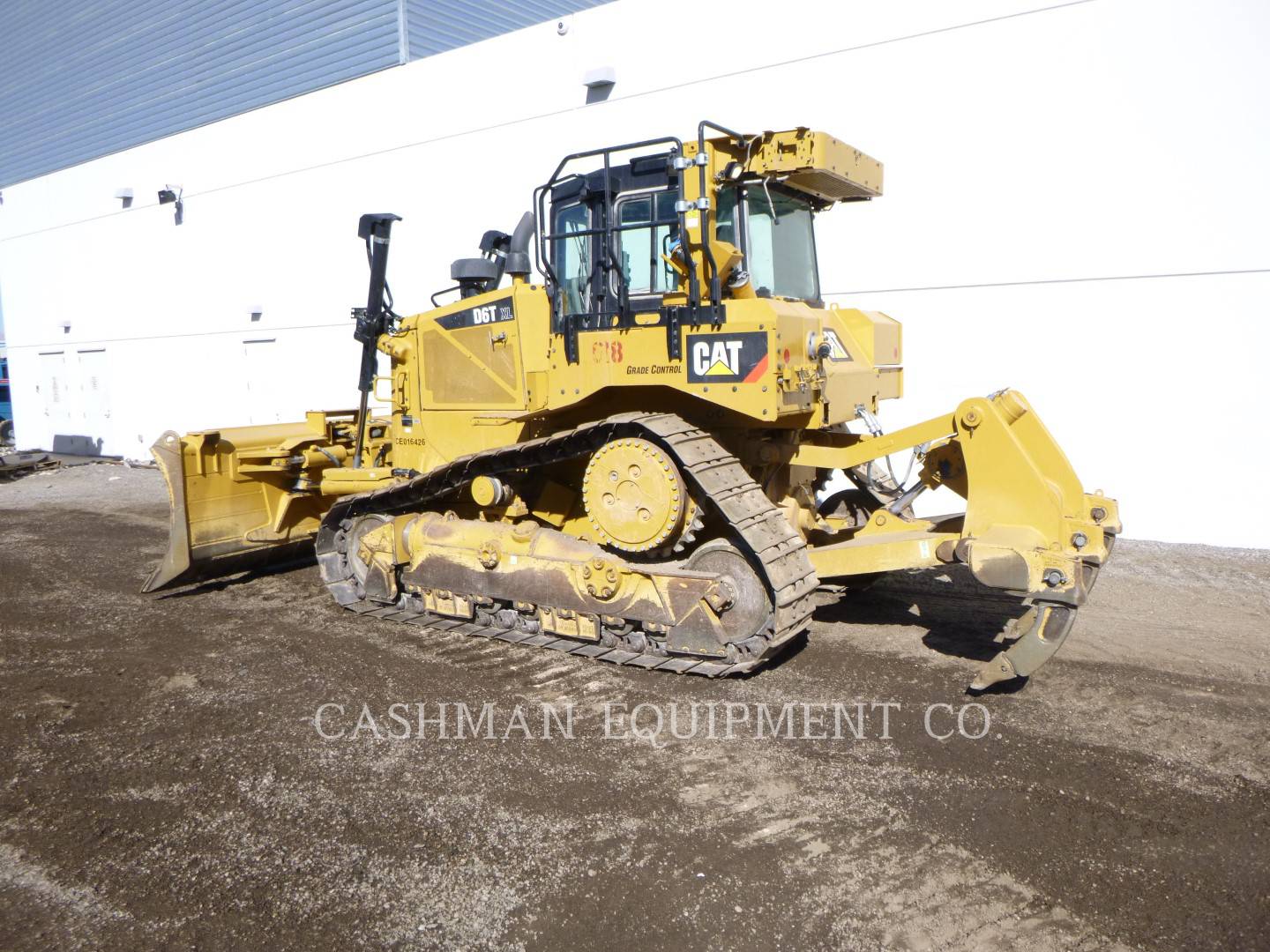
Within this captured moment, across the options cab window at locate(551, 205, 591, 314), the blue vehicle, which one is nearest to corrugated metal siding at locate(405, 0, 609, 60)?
cab window at locate(551, 205, 591, 314)

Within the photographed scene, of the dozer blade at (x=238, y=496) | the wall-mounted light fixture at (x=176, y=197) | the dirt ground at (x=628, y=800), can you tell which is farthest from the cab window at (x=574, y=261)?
the wall-mounted light fixture at (x=176, y=197)

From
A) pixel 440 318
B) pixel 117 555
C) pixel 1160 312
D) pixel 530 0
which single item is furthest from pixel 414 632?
pixel 530 0

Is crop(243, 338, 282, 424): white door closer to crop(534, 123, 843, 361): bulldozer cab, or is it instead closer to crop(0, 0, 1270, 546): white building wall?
crop(0, 0, 1270, 546): white building wall

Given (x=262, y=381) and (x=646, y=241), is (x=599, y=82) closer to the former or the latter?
(x=646, y=241)

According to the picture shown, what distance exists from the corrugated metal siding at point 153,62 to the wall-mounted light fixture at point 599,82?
17.5 feet

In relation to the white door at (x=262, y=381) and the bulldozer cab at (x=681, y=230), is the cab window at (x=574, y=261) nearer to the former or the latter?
the bulldozer cab at (x=681, y=230)

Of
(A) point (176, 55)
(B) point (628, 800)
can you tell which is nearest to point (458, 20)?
(A) point (176, 55)

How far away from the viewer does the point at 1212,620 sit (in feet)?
22.6

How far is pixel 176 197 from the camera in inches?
716

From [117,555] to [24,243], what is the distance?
54.5 ft

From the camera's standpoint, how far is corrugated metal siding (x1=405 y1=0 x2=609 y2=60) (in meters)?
15.8

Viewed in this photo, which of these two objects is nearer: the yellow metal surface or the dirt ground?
the dirt ground

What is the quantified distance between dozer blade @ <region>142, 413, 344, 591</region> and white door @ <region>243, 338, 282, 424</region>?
8318 millimetres

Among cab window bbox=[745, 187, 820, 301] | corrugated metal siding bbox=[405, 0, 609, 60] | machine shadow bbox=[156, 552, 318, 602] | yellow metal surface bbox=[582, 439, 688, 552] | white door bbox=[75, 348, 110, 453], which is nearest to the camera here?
yellow metal surface bbox=[582, 439, 688, 552]
